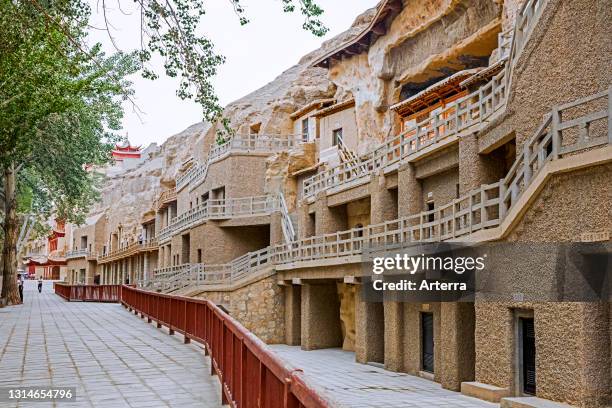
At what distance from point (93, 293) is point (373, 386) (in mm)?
25878

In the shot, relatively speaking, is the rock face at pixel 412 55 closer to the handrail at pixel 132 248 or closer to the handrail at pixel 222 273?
the handrail at pixel 222 273

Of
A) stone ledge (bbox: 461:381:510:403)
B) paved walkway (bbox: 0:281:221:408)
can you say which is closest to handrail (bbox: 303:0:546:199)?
stone ledge (bbox: 461:381:510:403)

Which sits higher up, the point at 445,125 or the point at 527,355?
the point at 445,125

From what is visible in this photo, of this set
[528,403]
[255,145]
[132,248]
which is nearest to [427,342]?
[528,403]

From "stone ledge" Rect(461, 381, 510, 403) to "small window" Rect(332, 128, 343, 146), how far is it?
2208cm

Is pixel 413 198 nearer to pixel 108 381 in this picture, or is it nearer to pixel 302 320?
pixel 302 320

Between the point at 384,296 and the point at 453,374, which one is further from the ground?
the point at 384,296

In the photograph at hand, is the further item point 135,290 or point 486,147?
point 135,290

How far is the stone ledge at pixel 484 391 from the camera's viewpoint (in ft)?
47.8

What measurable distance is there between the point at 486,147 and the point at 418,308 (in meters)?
6.20

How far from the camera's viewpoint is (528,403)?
12.7 metres

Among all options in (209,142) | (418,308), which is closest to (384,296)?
(418,308)

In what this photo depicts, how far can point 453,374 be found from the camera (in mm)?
17469

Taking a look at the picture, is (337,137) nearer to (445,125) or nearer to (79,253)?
(445,125)
